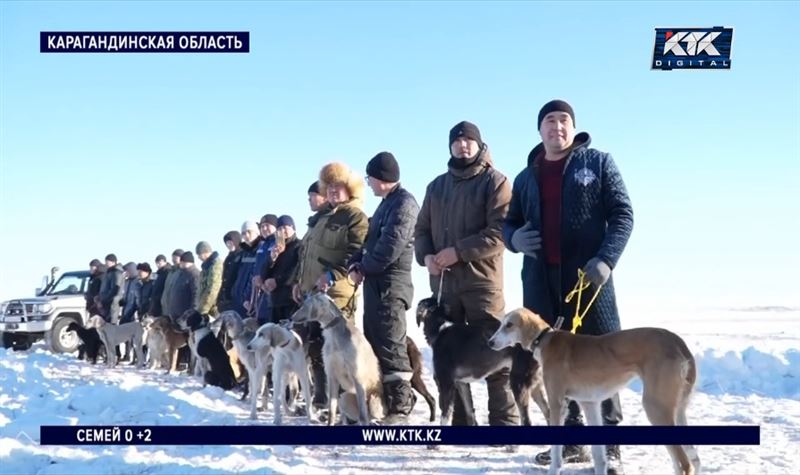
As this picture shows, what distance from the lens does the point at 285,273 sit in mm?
8305

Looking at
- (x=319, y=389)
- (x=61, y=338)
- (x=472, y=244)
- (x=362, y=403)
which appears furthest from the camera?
(x=61, y=338)

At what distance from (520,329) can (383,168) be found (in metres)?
2.24

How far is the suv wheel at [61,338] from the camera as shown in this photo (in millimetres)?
18266

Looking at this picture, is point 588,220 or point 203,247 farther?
point 203,247

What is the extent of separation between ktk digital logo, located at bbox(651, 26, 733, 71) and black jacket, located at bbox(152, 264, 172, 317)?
461 inches

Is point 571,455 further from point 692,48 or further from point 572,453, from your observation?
point 692,48

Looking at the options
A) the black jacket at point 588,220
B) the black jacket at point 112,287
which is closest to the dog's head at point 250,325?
the black jacket at point 588,220

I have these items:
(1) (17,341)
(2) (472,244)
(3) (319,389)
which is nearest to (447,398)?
(2) (472,244)

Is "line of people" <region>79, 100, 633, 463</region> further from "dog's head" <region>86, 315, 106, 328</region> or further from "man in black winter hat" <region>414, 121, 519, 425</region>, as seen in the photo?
"dog's head" <region>86, 315, 106, 328</region>

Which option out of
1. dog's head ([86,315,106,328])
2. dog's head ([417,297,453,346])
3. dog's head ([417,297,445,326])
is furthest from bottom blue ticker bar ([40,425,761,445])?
dog's head ([86,315,106,328])

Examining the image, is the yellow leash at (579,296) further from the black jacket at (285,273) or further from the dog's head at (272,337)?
the black jacket at (285,273)

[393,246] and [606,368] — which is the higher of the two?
[393,246]

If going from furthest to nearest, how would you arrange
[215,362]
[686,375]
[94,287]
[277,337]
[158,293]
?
[94,287]
[158,293]
[215,362]
[277,337]
[686,375]

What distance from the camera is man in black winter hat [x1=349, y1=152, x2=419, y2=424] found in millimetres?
6242
